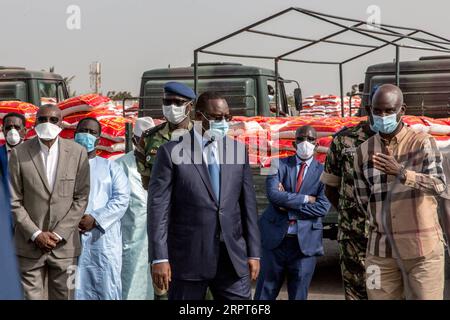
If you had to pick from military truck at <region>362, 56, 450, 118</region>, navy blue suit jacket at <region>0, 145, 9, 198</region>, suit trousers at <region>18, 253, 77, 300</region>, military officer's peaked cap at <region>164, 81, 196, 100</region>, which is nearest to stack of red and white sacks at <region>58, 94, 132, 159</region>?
military truck at <region>362, 56, 450, 118</region>

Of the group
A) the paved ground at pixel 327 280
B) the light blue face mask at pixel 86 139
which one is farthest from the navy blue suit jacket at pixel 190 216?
the paved ground at pixel 327 280

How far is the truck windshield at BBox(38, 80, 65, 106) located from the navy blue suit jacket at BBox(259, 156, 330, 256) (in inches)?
282

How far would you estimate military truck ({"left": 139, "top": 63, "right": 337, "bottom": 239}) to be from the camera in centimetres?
1316

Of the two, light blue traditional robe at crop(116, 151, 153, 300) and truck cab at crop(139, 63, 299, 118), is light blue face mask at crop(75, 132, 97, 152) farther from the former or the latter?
truck cab at crop(139, 63, 299, 118)

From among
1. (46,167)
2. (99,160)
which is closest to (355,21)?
(99,160)

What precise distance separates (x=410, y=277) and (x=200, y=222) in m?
1.22

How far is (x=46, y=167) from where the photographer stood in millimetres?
7109

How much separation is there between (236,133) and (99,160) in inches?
102

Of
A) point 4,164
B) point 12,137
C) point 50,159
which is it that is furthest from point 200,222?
point 12,137

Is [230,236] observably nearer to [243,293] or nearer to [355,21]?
[243,293]

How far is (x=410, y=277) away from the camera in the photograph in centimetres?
591

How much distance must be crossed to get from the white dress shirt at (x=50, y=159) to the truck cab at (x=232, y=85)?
18.9 feet

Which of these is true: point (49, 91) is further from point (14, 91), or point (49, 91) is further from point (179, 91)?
point (179, 91)

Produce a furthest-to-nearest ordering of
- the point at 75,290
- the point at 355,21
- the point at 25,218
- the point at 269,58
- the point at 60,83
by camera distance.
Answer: the point at 60,83 → the point at 269,58 → the point at 355,21 → the point at 75,290 → the point at 25,218
